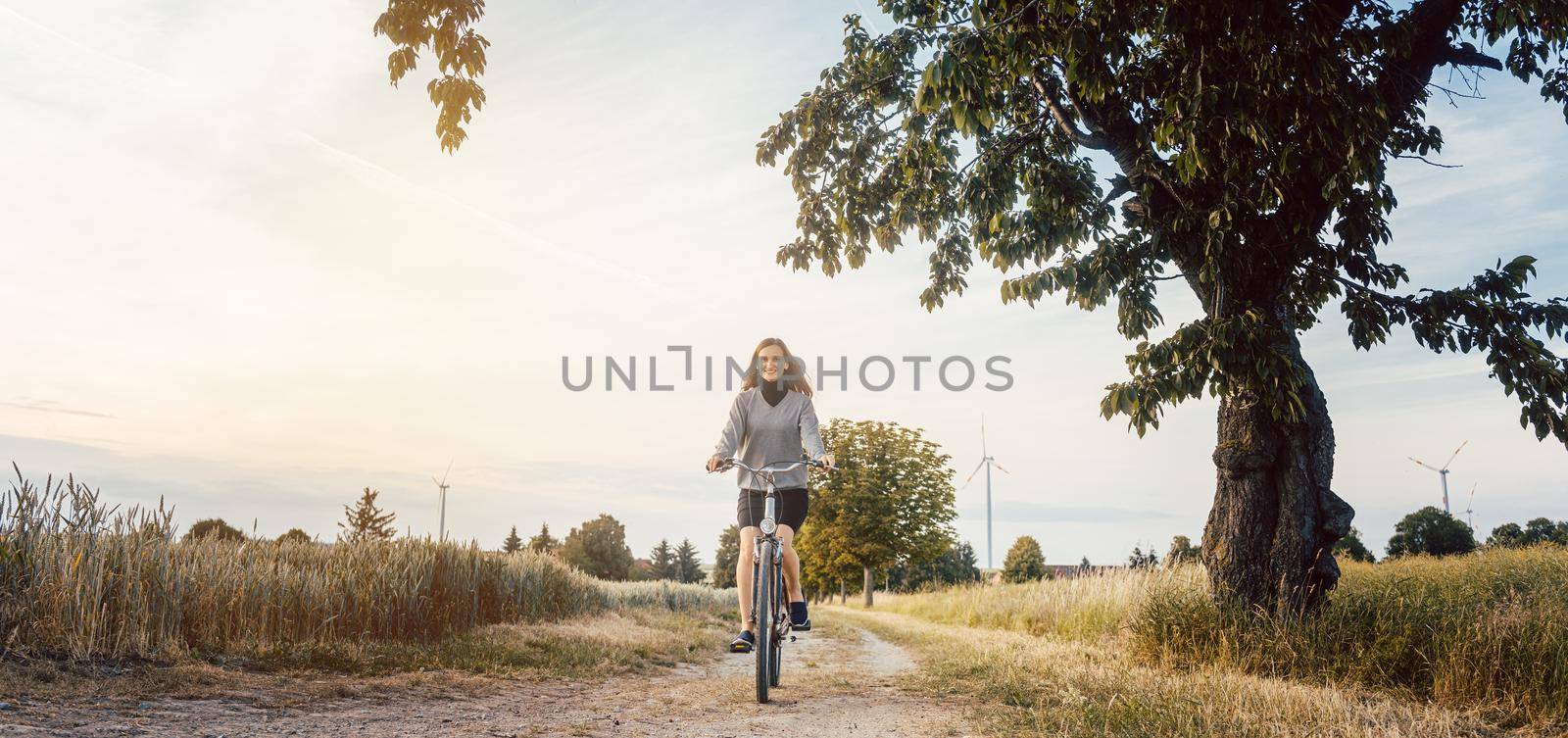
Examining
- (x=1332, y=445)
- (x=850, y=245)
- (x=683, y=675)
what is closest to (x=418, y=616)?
(x=683, y=675)

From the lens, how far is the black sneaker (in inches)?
275

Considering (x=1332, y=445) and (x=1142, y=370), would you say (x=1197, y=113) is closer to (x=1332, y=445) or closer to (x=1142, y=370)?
(x=1142, y=370)

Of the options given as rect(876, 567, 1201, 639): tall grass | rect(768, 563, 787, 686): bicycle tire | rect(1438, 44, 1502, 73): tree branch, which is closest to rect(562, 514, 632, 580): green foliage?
rect(876, 567, 1201, 639): tall grass

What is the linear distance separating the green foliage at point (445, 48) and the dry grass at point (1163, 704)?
5.74 m

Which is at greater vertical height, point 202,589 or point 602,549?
point 202,589

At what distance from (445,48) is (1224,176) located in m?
6.78

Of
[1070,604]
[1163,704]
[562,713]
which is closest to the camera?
[1163,704]

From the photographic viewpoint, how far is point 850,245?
11.9 metres

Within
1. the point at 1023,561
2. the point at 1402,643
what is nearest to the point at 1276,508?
the point at 1402,643

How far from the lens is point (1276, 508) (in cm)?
856

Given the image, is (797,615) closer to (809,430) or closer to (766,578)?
(766,578)

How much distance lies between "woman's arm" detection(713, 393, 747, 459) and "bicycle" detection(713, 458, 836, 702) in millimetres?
299

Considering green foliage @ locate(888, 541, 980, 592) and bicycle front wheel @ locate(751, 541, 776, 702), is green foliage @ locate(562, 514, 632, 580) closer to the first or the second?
green foliage @ locate(888, 541, 980, 592)

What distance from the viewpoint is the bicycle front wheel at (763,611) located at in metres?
6.43
